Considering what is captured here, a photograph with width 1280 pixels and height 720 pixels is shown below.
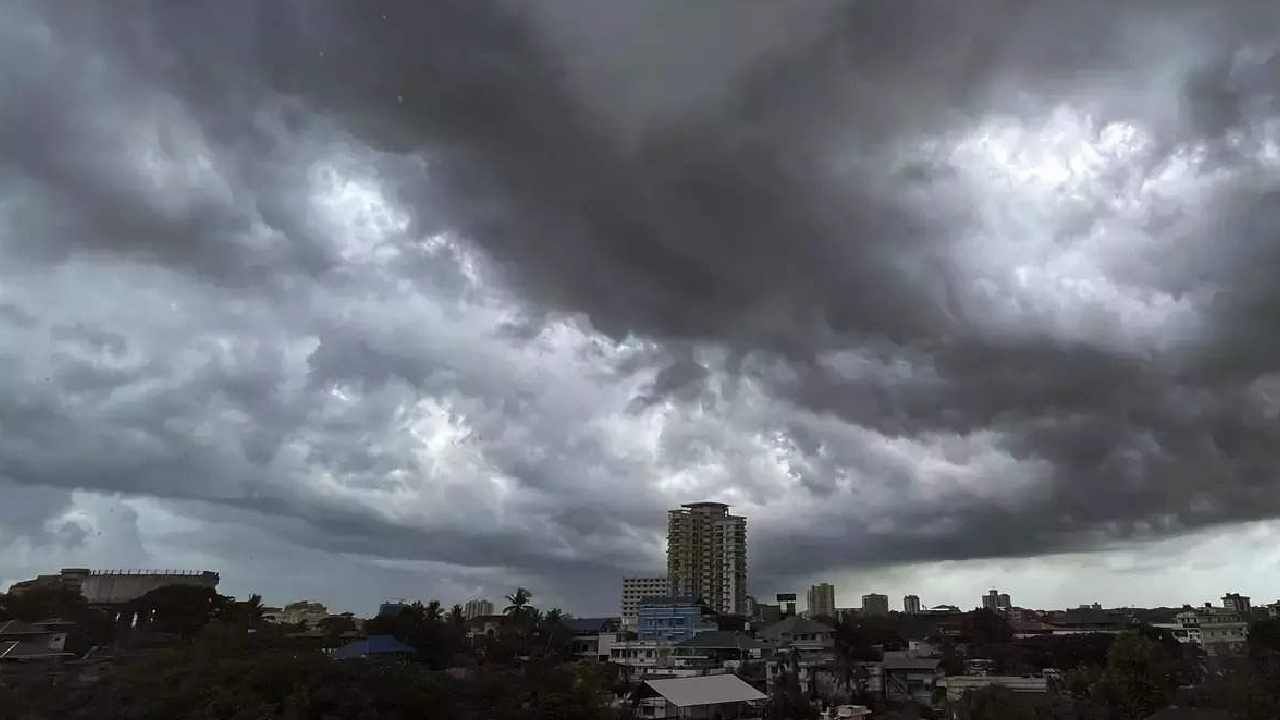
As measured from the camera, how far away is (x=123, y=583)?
12825 centimetres

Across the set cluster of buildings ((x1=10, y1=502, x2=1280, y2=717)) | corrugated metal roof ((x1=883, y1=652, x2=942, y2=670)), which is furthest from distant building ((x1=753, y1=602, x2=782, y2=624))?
corrugated metal roof ((x1=883, y1=652, x2=942, y2=670))

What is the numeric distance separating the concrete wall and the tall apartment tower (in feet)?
278

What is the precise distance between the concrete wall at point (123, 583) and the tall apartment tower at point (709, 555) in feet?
278

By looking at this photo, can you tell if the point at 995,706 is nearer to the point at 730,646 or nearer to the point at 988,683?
the point at 988,683

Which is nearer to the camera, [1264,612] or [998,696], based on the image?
[998,696]

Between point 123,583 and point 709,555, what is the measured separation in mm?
99637

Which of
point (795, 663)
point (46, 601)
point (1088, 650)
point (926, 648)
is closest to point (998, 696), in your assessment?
point (795, 663)

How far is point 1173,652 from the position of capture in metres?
83.4

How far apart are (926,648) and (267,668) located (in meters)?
71.7

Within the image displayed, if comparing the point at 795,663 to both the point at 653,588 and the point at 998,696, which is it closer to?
the point at 998,696

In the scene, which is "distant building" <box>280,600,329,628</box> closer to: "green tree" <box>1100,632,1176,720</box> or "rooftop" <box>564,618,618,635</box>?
"rooftop" <box>564,618,618,635</box>

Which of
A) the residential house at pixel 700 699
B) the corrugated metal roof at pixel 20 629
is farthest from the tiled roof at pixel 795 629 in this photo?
the corrugated metal roof at pixel 20 629

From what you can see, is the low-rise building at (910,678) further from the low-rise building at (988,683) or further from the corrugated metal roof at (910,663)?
the low-rise building at (988,683)

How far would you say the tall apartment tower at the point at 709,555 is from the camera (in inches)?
6683
